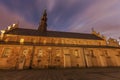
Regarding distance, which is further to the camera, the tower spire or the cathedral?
the tower spire

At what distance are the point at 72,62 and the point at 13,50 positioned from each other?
17475 millimetres

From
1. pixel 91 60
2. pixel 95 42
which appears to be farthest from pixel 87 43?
pixel 91 60

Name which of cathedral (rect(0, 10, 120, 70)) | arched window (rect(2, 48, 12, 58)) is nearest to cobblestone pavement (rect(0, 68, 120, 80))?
cathedral (rect(0, 10, 120, 70))

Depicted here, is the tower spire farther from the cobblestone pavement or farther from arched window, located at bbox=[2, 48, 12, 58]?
the cobblestone pavement

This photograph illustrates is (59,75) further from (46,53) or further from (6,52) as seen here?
(6,52)

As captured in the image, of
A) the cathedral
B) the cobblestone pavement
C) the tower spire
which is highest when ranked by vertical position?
the tower spire

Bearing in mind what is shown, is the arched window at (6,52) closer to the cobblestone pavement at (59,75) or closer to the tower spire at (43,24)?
the cobblestone pavement at (59,75)

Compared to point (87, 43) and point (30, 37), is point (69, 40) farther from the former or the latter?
point (30, 37)

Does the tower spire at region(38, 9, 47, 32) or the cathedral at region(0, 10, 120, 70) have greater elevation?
the tower spire at region(38, 9, 47, 32)

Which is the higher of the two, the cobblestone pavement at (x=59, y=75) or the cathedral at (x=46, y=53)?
Answer: the cathedral at (x=46, y=53)

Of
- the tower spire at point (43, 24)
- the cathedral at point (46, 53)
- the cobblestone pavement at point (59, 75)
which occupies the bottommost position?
the cobblestone pavement at point (59, 75)

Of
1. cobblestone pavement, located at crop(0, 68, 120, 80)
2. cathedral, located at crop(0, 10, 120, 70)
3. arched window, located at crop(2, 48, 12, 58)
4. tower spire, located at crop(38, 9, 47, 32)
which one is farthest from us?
tower spire, located at crop(38, 9, 47, 32)

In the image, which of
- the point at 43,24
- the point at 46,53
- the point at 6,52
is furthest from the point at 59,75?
the point at 43,24

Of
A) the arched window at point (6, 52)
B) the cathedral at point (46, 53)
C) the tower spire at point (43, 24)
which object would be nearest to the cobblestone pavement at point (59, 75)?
the cathedral at point (46, 53)
